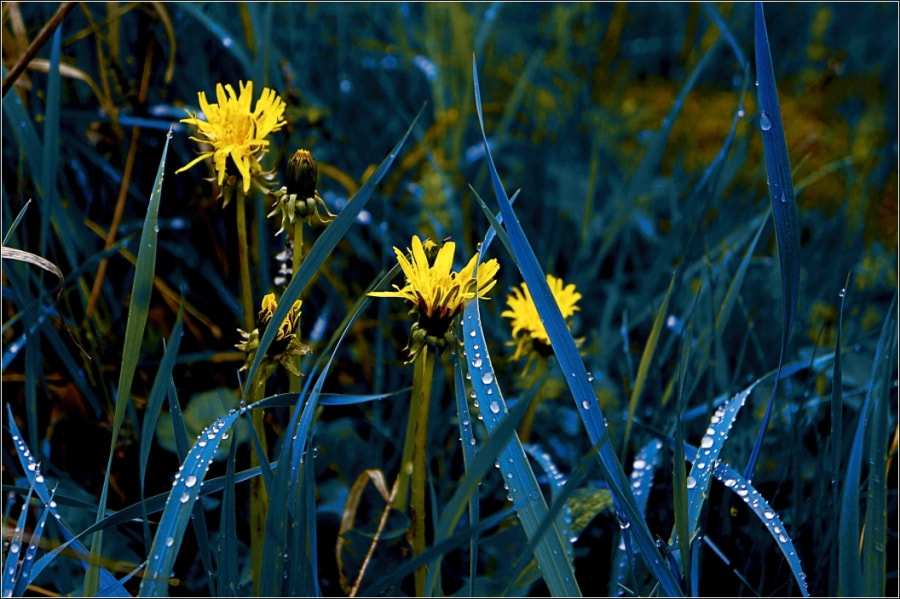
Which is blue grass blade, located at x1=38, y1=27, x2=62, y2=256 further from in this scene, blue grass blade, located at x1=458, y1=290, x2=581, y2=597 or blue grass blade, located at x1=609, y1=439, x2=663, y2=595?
blue grass blade, located at x1=609, y1=439, x2=663, y2=595

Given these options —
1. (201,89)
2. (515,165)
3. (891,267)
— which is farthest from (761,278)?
(201,89)

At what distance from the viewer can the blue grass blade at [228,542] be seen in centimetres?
65

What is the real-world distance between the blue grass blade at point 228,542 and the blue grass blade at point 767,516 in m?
0.47

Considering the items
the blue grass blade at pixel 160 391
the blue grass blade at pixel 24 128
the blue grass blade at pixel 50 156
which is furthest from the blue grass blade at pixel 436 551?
the blue grass blade at pixel 24 128

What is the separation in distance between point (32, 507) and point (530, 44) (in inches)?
78.8

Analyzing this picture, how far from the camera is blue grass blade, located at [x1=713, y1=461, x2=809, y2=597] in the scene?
0.72 metres

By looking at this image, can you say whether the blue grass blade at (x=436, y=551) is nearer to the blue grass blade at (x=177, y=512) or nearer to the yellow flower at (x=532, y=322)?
the blue grass blade at (x=177, y=512)

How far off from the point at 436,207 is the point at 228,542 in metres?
1.01

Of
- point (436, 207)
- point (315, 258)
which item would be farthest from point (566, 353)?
point (436, 207)

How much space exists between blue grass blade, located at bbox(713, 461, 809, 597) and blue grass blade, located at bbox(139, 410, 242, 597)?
0.48 meters

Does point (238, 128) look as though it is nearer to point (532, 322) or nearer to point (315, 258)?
point (315, 258)

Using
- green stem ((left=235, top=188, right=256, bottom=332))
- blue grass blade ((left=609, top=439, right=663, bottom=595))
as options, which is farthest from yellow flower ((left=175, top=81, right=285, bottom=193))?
blue grass blade ((left=609, top=439, right=663, bottom=595))

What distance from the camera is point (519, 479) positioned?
0.67m

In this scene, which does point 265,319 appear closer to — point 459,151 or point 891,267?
point 459,151
